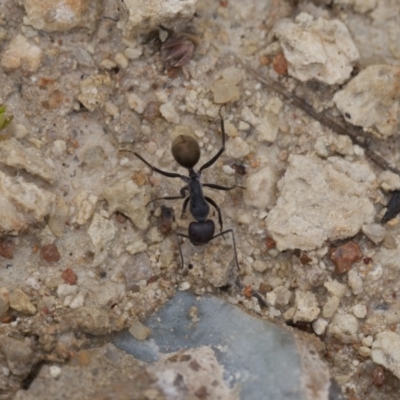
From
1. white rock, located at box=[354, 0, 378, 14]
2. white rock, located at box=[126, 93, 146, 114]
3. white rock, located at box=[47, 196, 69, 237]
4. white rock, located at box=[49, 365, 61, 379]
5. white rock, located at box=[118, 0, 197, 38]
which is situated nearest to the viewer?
white rock, located at box=[49, 365, 61, 379]

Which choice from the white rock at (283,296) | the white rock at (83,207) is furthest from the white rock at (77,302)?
the white rock at (283,296)

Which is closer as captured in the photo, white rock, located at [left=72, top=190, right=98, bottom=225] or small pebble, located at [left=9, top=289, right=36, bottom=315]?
small pebble, located at [left=9, top=289, right=36, bottom=315]

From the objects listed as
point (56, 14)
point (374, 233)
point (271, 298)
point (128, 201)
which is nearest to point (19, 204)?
point (128, 201)

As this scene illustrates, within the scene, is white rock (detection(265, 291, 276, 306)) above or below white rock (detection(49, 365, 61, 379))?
above

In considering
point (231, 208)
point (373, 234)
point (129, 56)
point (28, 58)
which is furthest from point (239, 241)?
point (28, 58)

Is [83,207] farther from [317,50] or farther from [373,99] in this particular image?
[373,99]

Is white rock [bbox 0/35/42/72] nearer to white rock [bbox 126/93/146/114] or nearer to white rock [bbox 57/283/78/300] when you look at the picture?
white rock [bbox 126/93/146/114]

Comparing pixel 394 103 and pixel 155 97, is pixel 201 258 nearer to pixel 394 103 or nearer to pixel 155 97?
pixel 155 97

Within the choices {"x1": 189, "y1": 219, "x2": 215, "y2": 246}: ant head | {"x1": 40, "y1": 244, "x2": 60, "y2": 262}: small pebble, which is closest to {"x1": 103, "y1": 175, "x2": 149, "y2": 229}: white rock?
{"x1": 189, "y1": 219, "x2": 215, "y2": 246}: ant head
